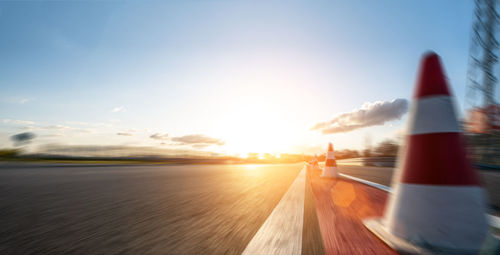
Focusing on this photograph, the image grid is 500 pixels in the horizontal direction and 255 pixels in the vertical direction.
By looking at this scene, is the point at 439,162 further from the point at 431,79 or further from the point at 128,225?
the point at 128,225

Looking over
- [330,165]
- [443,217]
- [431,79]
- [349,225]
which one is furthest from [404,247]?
[330,165]

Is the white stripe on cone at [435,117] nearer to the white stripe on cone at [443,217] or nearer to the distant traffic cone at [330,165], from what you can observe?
the white stripe on cone at [443,217]

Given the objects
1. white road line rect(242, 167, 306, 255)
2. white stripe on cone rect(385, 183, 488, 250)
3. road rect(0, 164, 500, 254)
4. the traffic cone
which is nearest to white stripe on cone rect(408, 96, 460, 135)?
the traffic cone

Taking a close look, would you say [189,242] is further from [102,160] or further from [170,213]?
[102,160]

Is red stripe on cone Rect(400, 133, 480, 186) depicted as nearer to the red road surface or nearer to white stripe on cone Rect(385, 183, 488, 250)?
white stripe on cone Rect(385, 183, 488, 250)

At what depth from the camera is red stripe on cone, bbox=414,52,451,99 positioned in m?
2.84

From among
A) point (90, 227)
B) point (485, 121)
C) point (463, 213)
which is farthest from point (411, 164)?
point (485, 121)

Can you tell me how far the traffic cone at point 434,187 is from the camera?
2311 mm

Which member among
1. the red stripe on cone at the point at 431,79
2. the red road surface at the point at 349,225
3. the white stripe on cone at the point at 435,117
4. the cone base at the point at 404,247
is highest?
the red stripe on cone at the point at 431,79

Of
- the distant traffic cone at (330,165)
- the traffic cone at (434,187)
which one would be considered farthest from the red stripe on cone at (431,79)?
the distant traffic cone at (330,165)

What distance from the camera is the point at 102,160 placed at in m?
40.9

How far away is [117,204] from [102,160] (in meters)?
41.6

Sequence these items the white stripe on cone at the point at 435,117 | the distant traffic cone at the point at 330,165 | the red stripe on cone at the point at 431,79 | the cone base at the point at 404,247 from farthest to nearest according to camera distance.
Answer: the distant traffic cone at the point at 330,165 < the red stripe on cone at the point at 431,79 < the white stripe on cone at the point at 435,117 < the cone base at the point at 404,247

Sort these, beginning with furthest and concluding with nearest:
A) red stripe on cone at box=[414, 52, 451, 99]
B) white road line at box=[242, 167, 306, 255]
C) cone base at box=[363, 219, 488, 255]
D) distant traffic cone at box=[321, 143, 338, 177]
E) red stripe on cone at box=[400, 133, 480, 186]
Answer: distant traffic cone at box=[321, 143, 338, 177] < red stripe on cone at box=[414, 52, 451, 99] < red stripe on cone at box=[400, 133, 480, 186] < white road line at box=[242, 167, 306, 255] < cone base at box=[363, 219, 488, 255]
